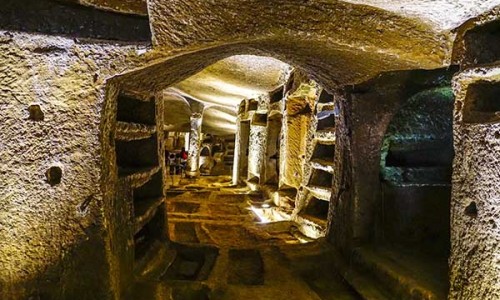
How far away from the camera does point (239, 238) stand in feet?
13.7

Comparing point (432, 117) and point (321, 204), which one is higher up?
point (432, 117)

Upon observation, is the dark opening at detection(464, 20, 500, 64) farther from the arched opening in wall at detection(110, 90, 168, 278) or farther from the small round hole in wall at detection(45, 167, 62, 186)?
the small round hole in wall at detection(45, 167, 62, 186)

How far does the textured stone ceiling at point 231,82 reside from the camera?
15.5 feet

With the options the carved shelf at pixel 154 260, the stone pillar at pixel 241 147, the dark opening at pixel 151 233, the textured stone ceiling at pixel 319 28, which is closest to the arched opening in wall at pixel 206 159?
the stone pillar at pixel 241 147

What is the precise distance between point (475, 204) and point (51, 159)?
1932 millimetres

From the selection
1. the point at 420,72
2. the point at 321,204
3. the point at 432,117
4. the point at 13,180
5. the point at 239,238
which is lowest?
the point at 239,238

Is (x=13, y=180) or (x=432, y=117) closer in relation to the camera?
(x=13, y=180)

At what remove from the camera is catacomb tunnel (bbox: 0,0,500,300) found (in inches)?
63.0

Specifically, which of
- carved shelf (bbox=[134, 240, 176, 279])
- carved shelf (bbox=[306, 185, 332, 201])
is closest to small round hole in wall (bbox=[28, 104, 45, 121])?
carved shelf (bbox=[134, 240, 176, 279])

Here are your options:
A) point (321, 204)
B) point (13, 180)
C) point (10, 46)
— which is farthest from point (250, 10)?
point (321, 204)

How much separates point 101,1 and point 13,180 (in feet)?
3.13

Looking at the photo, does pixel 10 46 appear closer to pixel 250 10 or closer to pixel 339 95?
pixel 250 10

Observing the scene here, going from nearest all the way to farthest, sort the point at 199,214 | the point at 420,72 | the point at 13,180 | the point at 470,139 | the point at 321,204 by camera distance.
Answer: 1. the point at 470,139
2. the point at 13,180
3. the point at 420,72
4. the point at 321,204
5. the point at 199,214

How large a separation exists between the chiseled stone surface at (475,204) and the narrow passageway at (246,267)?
90 centimetres
